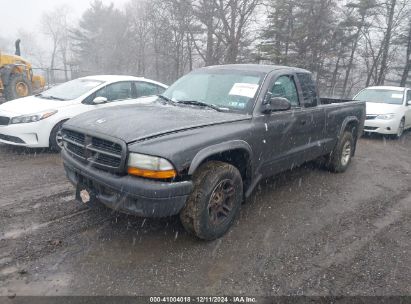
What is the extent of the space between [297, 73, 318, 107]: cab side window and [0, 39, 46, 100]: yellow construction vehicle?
37.2 ft

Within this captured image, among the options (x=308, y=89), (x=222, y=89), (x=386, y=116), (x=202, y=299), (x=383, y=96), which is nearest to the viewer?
(x=202, y=299)

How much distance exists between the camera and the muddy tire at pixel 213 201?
332 centimetres

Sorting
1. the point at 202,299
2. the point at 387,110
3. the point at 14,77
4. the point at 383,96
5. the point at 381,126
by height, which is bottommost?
the point at 202,299

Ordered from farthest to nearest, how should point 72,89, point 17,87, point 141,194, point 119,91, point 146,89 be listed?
point 17,87 → point 146,89 → point 119,91 → point 72,89 → point 141,194

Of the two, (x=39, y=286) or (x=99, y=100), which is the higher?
(x=99, y=100)

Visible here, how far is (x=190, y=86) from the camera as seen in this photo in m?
4.71

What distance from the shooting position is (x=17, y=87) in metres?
13.2

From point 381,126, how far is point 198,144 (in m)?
8.56

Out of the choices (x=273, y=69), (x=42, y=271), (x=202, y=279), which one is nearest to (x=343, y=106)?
(x=273, y=69)

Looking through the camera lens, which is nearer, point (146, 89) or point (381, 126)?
point (146, 89)

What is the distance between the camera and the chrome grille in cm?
312

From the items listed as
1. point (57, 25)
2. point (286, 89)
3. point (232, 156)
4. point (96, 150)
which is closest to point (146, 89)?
point (286, 89)

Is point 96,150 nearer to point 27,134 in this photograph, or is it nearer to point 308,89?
point 308,89

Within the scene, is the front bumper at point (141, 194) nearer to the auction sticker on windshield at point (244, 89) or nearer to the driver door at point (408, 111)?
the auction sticker on windshield at point (244, 89)
